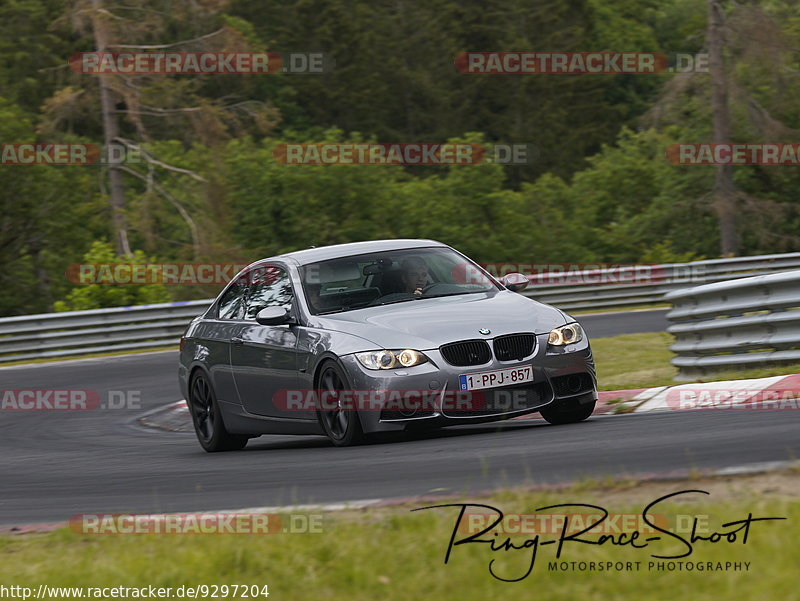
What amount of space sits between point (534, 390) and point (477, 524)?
Answer: 3.79m

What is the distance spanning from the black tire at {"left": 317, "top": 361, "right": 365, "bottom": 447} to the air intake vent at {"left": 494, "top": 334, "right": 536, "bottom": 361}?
3.45 ft

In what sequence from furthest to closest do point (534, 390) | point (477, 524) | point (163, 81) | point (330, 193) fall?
point (330, 193), point (163, 81), point (534, 390), point (477, 524)

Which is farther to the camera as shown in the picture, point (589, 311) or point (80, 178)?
point (80, 178)

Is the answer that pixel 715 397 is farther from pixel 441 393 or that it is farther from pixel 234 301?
pixel 234 301

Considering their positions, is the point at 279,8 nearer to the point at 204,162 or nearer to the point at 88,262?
the point at 204,162

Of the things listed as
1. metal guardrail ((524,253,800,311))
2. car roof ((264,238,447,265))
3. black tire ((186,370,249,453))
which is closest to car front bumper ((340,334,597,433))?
car roof ((264,238,447,265))

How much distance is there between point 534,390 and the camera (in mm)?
9242

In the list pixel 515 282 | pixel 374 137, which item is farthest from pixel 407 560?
pixel 374 137

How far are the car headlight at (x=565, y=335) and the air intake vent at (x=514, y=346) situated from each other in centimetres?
16

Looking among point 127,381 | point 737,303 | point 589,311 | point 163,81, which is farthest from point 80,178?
point 737,303

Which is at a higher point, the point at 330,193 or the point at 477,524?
the point at 477,524

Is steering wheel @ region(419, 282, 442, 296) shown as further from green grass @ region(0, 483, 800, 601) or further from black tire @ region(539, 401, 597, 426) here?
green grass @ region(0, 483, 800, 601)

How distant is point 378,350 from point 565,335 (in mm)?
1385

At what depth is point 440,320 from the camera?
9.33 meters
